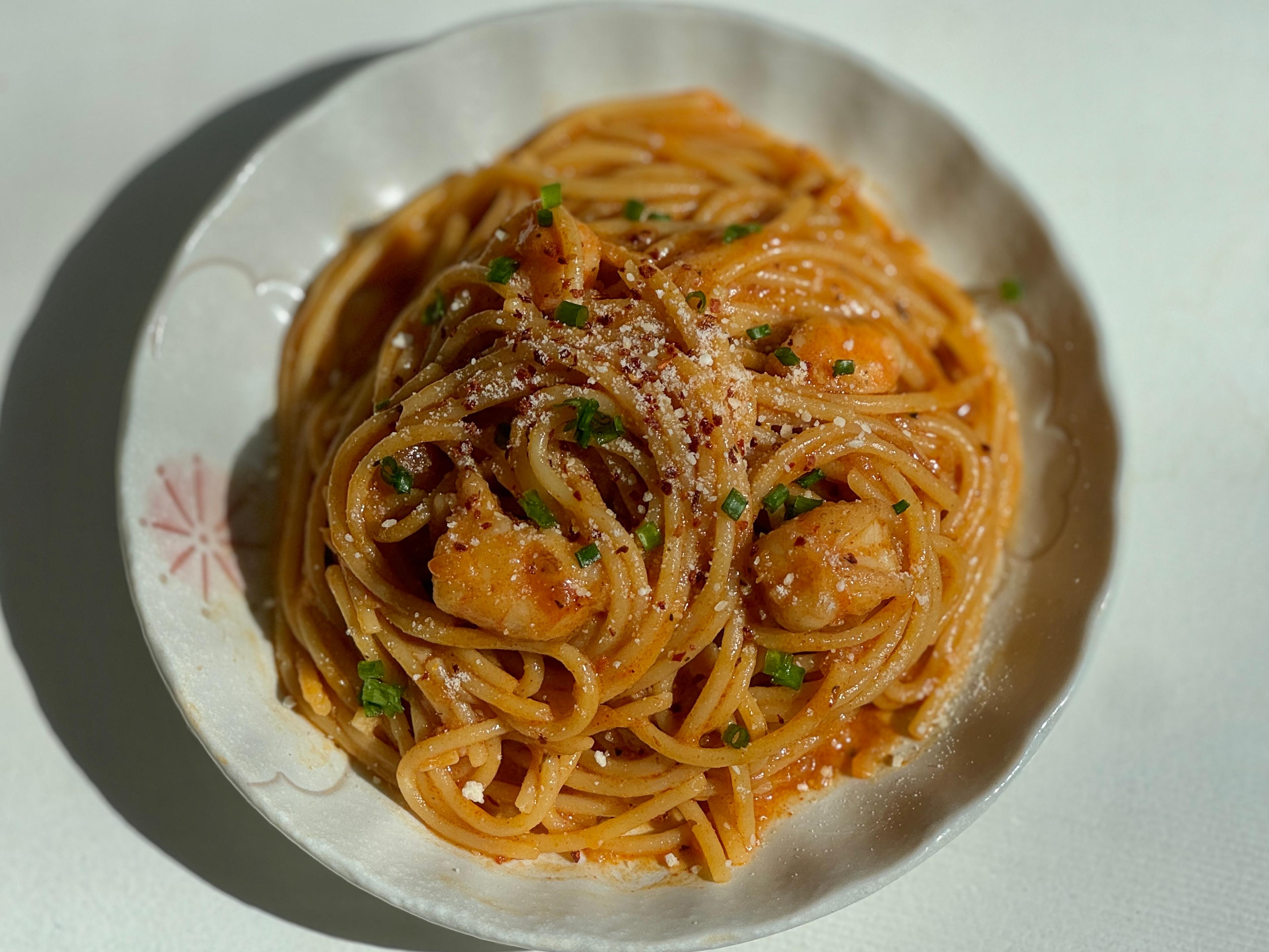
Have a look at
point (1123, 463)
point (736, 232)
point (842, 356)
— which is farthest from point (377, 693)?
point (1123, 463)

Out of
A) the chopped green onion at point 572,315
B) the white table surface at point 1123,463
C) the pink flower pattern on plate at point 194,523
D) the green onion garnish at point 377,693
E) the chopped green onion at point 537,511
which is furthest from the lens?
the white table surface at point 1123,463

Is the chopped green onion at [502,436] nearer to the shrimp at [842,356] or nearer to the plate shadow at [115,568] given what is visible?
the shrimp at [842,356]

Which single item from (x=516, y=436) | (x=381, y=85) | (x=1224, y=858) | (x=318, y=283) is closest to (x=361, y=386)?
(x=318, y=283)

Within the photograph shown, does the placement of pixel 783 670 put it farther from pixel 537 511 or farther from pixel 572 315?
pixel 572 315

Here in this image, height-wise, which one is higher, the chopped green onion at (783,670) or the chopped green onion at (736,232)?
the chopped green onion at (736,232)

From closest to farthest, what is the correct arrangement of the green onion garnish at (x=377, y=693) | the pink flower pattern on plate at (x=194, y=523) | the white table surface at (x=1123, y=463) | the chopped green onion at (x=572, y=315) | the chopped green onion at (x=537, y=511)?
1. the chopped green onion at (x=537, y=511)
2. the chopped green onion at (x=572, y=315)
3. the green onion garnish at (x=377, y=693)
4. the pink flower pattern on plate at (x=194, y=523)
5. the white table surface at (x=1123, y=463)

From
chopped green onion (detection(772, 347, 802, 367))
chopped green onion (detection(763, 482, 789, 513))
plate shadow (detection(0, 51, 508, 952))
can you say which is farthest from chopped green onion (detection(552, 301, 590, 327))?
plate shadow (detection(0, 51, 508, 952))

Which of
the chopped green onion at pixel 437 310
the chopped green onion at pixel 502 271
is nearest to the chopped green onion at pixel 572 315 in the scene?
the chopped green onion at pixel 502 271

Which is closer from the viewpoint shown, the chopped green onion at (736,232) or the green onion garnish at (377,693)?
the green onion garnish at (377,693)
